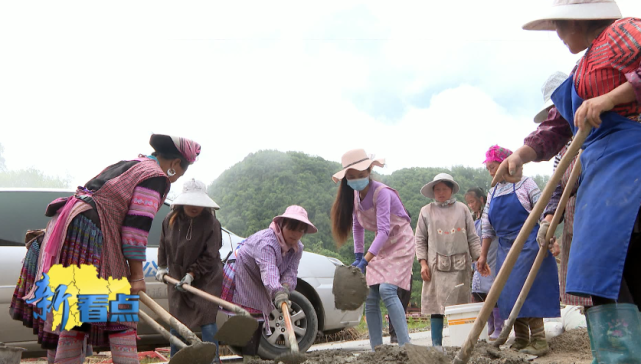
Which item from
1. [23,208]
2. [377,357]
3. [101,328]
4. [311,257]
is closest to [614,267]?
→ [377,357]

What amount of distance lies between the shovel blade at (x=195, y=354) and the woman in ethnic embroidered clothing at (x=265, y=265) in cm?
120

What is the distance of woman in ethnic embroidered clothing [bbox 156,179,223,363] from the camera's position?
15.4 feet

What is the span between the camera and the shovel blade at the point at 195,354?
3.09 m

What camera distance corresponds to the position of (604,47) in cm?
216

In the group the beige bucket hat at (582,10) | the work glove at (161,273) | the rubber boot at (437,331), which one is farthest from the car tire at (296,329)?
the beige bucket hat at (582,10)

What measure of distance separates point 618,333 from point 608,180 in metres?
0.54

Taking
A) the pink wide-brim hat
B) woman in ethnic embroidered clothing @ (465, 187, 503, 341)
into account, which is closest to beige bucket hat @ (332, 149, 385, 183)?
the pink wide-brim hat

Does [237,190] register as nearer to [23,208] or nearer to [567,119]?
[23,208]

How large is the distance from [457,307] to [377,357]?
1.26m

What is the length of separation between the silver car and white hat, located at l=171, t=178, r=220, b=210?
3.12 feet

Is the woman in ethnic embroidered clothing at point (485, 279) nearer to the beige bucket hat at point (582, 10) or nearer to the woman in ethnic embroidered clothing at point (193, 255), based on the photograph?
the woman in ethnic embroidered clothing at point (193, 255)

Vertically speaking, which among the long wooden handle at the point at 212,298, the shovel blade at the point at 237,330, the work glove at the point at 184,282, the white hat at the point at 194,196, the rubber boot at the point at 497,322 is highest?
the white hat at the point at 194,196

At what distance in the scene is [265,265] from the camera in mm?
4473

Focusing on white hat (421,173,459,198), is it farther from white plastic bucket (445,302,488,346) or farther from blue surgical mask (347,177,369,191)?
white plastic bucket (445,302,488,346)
